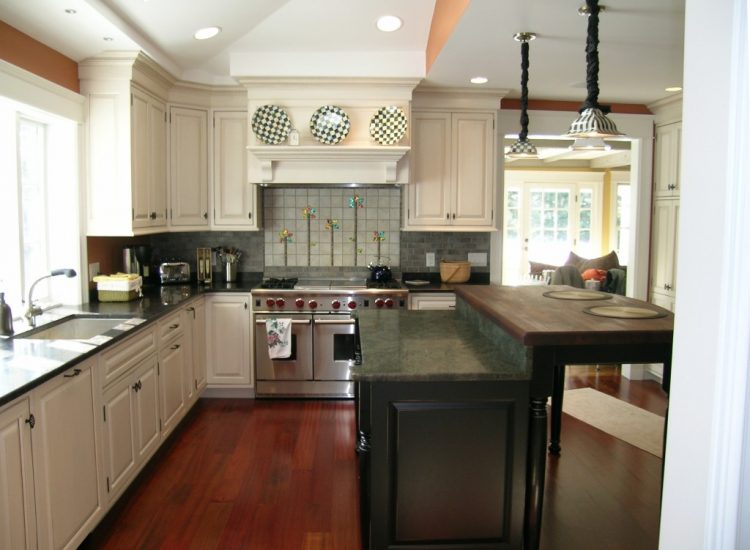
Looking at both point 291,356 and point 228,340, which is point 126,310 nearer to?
point 228,340

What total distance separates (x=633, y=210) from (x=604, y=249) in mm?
4249

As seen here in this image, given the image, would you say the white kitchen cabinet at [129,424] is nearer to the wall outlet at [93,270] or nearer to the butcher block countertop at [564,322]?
the wall outlet at [93,270]

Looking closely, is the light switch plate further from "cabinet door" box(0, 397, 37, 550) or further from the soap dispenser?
"cabinet door" box(0, 397, 37, 550)

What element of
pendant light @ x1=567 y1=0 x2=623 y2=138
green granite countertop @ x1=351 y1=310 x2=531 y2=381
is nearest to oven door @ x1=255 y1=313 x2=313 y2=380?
green granite countertop @ x1=351 y1=310 x2=531 y2=381

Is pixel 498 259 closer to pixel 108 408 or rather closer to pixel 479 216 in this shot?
pixel 479 216

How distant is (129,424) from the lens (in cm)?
305

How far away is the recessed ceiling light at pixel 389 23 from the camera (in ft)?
13.3

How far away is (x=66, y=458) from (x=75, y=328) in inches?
35.9

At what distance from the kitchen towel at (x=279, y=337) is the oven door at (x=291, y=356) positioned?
5 centimetres

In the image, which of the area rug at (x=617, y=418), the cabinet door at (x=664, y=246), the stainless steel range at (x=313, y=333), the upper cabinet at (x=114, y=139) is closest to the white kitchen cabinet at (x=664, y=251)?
the cabinet door at (x=664, y=246)

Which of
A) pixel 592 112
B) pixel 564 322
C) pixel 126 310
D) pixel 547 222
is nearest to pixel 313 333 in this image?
pixel 126 310

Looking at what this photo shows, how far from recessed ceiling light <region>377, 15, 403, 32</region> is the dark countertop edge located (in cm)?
214

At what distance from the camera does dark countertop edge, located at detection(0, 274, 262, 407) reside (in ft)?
6.79

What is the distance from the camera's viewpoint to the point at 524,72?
3328mm
